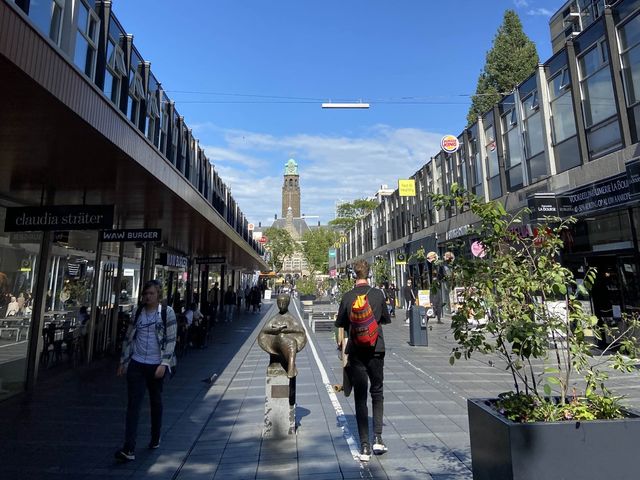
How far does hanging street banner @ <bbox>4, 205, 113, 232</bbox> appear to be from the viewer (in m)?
7.23

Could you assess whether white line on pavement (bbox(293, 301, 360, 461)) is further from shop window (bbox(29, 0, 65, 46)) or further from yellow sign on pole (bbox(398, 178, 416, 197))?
yellow sign on pole (bbox(398, 178, 416, 197))

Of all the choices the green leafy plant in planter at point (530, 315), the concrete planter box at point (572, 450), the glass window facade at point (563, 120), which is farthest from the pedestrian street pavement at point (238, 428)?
the glass window facade at point (563, 120)

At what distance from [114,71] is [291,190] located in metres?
149

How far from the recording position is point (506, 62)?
35969 millimetres

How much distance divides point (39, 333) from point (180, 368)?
3062 millimetres

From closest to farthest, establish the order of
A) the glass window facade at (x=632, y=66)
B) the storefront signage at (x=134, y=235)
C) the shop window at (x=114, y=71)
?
the shop window at (x=114, y=71), the storefront signage at (x=134, y=235), the glass window facade at (x=632, y=66)

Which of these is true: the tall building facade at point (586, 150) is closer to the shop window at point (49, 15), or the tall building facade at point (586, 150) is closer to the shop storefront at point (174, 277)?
the shop window at point (49, 15)

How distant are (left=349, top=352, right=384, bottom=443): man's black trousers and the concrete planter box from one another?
1815mm

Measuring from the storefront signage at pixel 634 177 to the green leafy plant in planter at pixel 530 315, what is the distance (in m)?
8.56

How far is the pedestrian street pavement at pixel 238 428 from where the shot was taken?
4.14 metres

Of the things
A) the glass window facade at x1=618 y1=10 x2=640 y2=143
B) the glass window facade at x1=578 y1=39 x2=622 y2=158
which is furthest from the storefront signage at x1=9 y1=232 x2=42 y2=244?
the glass window facade at x1=578 y1=39 x2=622 y2=158

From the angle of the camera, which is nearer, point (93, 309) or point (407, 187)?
point (93, 309)

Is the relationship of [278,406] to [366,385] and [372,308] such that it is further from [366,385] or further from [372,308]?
[372,308]

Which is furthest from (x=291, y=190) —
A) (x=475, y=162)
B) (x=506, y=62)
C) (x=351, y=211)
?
(x=475, y=162)
